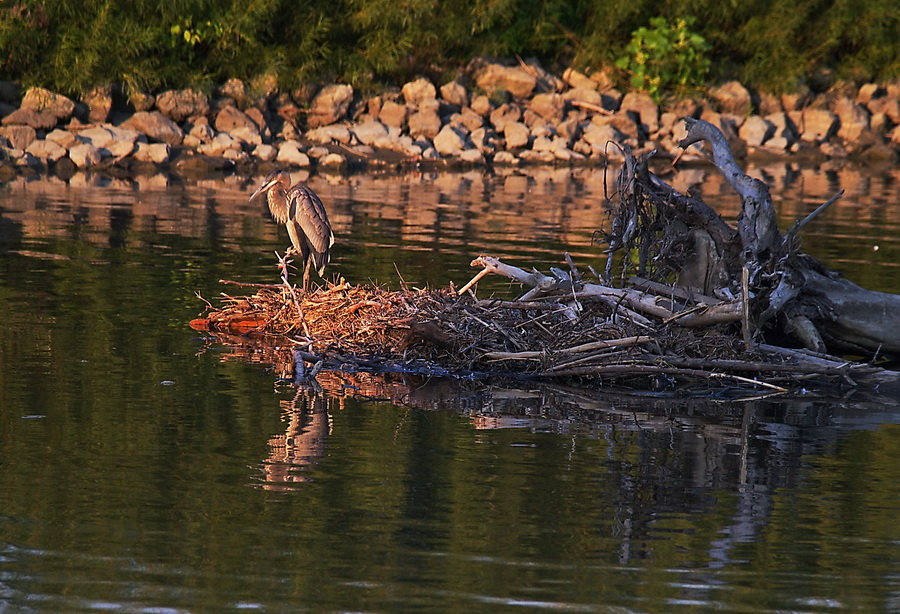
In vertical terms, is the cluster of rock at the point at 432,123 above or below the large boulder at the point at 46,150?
above

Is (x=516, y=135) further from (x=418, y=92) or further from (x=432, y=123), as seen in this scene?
(x=418, y=92)

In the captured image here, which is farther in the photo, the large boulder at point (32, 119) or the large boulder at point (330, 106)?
the large boulder at point (330, 106)

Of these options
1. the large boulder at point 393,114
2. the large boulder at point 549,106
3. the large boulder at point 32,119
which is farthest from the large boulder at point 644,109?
the large boulder at point 32,119

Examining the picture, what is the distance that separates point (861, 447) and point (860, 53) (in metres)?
29.9

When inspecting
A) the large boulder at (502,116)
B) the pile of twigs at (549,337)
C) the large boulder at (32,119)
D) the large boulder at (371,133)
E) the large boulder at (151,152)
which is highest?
the large boulder at (502,116)

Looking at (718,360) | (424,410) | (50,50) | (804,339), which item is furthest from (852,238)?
(50,50)

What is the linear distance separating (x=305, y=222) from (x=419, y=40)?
1984 centimetres

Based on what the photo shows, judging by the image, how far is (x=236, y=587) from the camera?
15.7ft

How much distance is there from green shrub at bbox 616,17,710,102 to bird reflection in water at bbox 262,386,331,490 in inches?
976

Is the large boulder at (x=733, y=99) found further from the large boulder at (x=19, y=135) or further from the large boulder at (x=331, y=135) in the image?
the large boulder at (x=19, y=135)

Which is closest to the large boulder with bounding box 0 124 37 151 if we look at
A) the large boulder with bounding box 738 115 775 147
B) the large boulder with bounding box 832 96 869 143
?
the large boulder with bounding box 738 115 775 147

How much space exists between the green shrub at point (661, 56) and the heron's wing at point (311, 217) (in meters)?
21.9

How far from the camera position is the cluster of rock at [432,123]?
25.8m

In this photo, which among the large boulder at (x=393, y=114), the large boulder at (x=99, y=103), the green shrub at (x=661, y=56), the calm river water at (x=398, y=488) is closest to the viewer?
the calm river water at (x=398, y=488)
